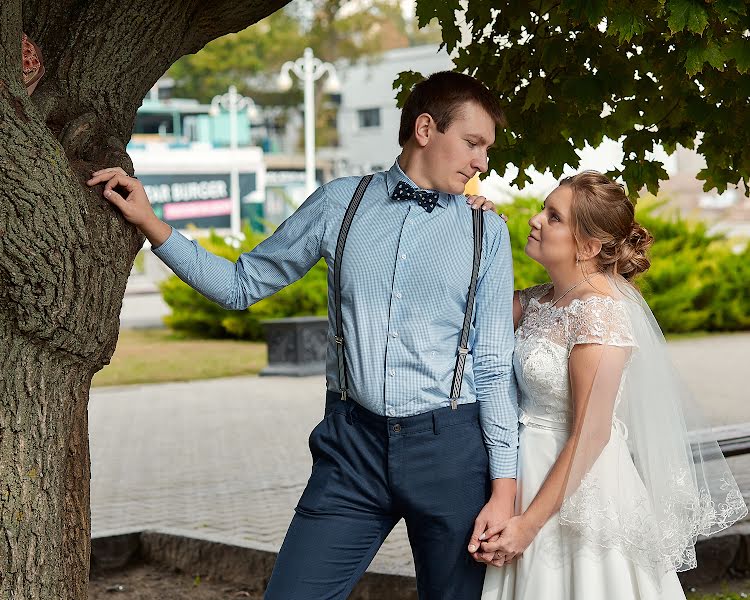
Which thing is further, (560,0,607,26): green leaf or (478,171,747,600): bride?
(560,0,607,26): green leaf

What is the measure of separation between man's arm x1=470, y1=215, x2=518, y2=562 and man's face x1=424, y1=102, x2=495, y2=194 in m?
0.21

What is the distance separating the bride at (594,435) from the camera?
3170mm

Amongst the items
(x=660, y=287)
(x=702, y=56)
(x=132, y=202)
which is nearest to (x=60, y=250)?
(x=132, y=202)

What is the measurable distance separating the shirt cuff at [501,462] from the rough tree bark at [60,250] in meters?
1.02

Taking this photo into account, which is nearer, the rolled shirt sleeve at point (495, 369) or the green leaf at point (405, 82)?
the rolled shirt sleeve at point (495, 369)

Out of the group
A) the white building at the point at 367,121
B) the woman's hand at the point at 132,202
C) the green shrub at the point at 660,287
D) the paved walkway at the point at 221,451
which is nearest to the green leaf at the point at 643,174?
the paved walkway at the point at 221,451

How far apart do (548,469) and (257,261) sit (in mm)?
918

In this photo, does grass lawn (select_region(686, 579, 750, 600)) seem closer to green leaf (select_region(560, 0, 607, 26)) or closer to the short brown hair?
green leaf (select_region(560, 0, 607, 26))

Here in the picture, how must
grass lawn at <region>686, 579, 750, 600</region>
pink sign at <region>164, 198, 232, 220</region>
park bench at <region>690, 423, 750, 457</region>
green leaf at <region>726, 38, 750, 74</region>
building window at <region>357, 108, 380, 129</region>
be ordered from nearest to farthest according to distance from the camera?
1. green leaf at <region>726, 38, 750, 74</region>
2. grass lawn at <region>686, 579, 750, 600</region>
3. park bench at <region>690, 423, 750, 457</region>
4. pink sign at <region>164, 198, 232, 220</region>
5. building window at <region>357, 108, 380, 129</region>

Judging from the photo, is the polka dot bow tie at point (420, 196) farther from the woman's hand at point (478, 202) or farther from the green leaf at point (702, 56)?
the green leaf at point (702, 56)

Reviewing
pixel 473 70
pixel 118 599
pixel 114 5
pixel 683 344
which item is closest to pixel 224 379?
pixel 683 344

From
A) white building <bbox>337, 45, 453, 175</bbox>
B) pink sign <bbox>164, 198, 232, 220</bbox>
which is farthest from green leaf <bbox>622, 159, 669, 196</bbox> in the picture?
white building <bbox>337, 45, 453, 175</bbox>

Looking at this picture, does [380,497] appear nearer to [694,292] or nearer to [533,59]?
[533,59]

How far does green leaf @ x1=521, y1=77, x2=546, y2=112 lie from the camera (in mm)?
4648
